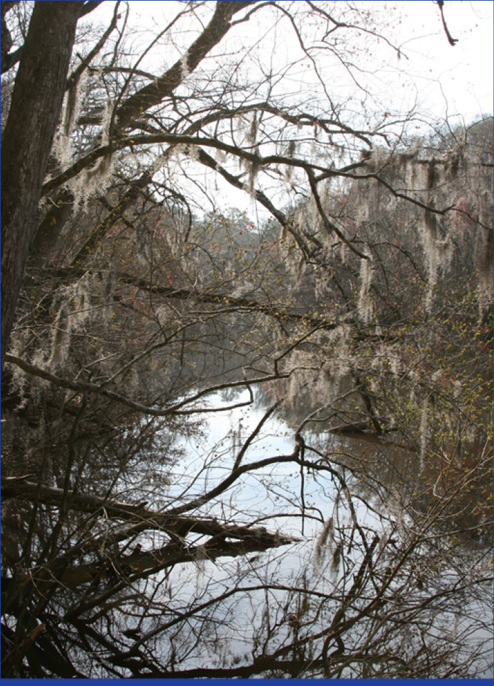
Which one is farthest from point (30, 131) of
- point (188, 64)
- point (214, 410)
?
point (188, 64)

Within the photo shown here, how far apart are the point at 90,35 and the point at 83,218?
5.00 ft

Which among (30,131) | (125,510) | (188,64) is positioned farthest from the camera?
(188,64)

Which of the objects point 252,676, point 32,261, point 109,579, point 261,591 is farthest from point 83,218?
point 252,676

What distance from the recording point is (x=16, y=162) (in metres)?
1.89

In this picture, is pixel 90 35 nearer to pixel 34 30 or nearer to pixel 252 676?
pixel 34 30

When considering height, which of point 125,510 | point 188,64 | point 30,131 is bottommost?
point 125,510

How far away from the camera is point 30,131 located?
1.95 meters

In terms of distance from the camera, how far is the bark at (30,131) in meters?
1.83

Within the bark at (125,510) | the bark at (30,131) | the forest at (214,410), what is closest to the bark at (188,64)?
the forest at (214,410)

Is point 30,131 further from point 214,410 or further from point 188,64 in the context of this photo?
point 188,64

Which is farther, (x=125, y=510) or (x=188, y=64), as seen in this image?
(x=188, y=64)

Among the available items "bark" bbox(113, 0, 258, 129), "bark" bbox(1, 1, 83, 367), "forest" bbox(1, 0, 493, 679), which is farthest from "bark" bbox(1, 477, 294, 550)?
"bark" bbox(113, 0, 258, 129)

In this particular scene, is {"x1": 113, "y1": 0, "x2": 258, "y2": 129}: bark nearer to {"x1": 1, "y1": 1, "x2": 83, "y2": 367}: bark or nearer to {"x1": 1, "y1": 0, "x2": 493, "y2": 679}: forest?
{"x1": 1, "y1": 0, "x2": 493, "y2": 679}: forest

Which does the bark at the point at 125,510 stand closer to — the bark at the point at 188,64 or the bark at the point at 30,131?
the bark at the point at 30,131
